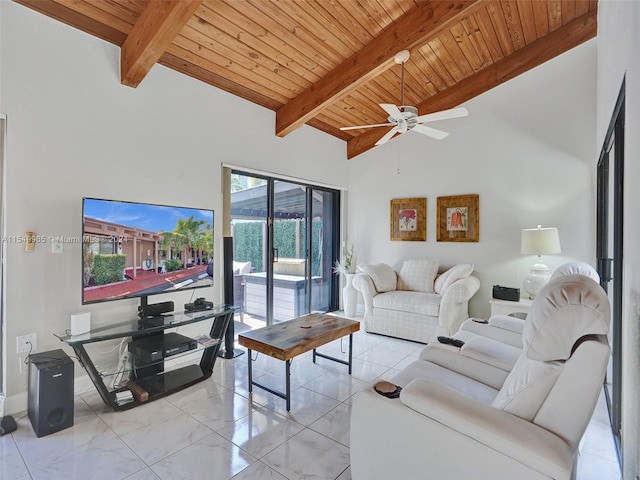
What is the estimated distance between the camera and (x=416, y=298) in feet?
13.3

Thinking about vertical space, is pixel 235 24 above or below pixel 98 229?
above

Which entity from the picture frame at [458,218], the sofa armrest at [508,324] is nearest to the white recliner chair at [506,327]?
the sofa armrest at [508,324]

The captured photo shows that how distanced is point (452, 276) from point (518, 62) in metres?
2.80

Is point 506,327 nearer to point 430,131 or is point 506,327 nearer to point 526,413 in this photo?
point 526,413

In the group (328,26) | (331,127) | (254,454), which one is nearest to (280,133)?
(331,127)

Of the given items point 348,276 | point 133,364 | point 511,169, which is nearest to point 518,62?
point 511,169

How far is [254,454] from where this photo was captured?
190 cm

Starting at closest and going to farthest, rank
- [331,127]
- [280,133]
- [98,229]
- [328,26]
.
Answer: [98,229] → [328,26] → [280,133] → [331,127]

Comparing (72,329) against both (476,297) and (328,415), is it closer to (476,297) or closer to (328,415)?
(328,415)

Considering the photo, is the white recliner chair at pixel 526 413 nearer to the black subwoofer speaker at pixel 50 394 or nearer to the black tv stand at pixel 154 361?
the black tv stand at pixel 154 361

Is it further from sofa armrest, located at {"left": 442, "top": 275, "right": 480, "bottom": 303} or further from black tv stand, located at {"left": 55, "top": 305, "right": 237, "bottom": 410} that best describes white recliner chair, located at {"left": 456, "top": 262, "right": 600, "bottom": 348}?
black tv stand, located at {"left": 55, "top": 305, "right": 237, "bottom": 410}

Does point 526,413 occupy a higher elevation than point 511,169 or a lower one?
lower

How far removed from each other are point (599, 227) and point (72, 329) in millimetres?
4879

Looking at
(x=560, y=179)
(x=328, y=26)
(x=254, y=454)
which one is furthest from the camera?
(x=560, y=179)
